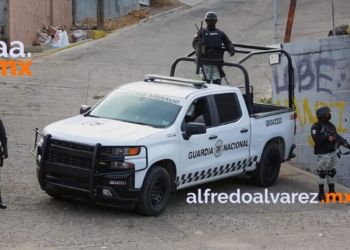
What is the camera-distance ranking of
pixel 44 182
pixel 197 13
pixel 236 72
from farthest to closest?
pixel 197 13 < pixel 236 72 < pixel 44 182

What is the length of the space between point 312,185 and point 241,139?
216 centimetres

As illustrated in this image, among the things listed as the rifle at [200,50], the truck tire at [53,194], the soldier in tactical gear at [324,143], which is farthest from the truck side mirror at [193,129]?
the rifle at [200,50]

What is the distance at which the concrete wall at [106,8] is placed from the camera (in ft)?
80.6

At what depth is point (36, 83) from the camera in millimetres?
16516

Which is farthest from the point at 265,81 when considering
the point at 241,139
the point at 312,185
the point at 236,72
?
the point at 241,139

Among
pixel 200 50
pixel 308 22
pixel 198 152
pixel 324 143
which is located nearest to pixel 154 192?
pixel 198 152

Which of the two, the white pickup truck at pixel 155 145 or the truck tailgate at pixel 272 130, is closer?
the white pickup truck at pixel 155 145

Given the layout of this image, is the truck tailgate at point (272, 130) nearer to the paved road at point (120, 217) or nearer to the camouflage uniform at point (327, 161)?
the paved road at point (120, 217)

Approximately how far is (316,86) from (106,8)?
46.7ft

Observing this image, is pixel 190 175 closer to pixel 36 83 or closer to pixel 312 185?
→ pixel 312 185

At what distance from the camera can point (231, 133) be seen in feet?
32.1

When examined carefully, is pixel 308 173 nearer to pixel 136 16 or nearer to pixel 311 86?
pixel 311 86

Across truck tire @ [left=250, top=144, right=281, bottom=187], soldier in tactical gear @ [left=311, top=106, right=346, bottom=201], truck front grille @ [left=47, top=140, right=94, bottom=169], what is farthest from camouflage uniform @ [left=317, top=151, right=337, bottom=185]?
truck front grille @ [left=47, top=140, right=94, bottom=169]

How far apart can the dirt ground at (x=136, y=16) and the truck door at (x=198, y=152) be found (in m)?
14.9
